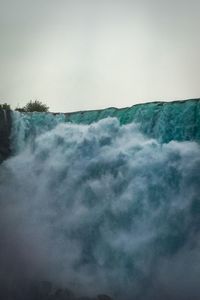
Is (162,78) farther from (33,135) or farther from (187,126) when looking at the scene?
(33,135)

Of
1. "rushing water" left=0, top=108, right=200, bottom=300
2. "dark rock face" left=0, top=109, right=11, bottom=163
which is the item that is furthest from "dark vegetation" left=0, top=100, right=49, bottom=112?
"rushing water" left=0, top=108, right=200, bottom=300

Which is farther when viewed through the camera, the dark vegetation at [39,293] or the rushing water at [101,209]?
the dark vegetation at [39,293]

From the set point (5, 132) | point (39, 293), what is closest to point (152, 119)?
point (5, 132)

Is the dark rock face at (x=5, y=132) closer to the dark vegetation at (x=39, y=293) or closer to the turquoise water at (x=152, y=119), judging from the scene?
the turquoise water at (x=152, y=119)

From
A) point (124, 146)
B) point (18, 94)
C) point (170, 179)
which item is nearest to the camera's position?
point (170, 179)

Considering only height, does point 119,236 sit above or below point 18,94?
below

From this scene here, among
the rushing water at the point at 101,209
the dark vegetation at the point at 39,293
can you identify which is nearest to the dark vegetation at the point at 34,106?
the rushing water at the point at 101,209

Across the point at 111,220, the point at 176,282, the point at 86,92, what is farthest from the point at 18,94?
the point at 176,282
